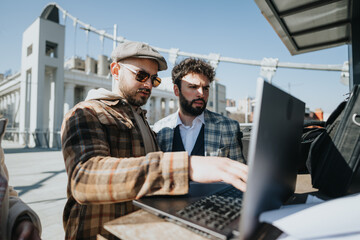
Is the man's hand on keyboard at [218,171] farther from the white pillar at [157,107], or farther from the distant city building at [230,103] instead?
the distant city building at [230,103]

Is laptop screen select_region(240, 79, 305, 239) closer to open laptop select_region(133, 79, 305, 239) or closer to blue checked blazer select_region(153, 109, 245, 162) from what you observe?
open laptop select_region(133, 79, 305, 239)

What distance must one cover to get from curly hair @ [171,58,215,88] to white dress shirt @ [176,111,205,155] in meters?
0.47

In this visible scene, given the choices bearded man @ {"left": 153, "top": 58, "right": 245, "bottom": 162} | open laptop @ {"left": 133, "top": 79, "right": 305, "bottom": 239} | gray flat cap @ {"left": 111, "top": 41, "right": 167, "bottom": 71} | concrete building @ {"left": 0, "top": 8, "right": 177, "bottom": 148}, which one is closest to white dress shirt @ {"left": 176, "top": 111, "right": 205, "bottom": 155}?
bearded man @ {"left": 153, "top": 58, "right": 245, "bottom": 162}

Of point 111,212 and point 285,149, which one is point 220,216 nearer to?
point 285,149

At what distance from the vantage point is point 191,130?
2455 mm

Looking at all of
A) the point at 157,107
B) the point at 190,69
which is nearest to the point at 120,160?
the point at 190,69

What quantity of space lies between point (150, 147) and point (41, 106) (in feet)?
57.0

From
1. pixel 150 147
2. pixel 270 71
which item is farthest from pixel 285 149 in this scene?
pixel 270 71

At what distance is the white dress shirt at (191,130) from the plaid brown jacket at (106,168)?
1.09 m

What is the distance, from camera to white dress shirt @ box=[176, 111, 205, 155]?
2415mm

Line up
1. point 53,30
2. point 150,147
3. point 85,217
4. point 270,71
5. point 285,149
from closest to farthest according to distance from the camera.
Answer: point 285,149 → point 85,217 → point 150,147 → point 270,71 → point 53,30

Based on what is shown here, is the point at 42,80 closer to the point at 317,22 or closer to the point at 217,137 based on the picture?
the point at 217,137

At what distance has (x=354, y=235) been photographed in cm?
56

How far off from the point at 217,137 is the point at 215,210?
165cm
